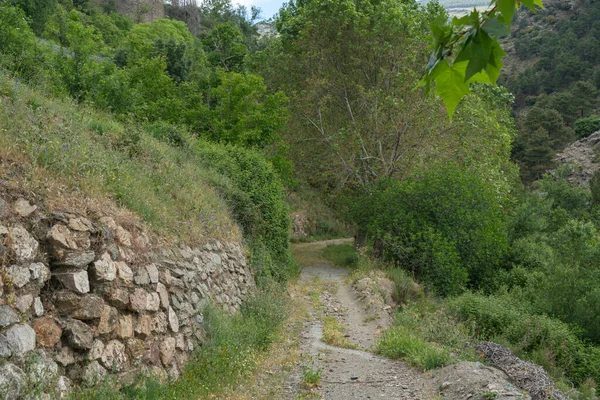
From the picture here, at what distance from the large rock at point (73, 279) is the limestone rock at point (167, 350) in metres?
1.52

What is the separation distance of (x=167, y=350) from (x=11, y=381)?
8.83 ft

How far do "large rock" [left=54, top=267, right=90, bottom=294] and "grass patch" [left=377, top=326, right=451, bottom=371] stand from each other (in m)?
5.52

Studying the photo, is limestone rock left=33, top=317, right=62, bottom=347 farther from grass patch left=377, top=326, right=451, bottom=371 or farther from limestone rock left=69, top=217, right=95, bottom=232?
grass patch left=377, top=326, right=451, bottom=371

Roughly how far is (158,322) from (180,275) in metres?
1.10

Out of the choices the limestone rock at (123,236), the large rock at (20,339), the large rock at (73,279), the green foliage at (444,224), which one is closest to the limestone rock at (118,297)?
the large rock at (73,279)

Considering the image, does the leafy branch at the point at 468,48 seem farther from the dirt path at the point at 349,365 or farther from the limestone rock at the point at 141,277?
the dirt path at the point at 349,365

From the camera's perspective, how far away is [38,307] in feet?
16.4

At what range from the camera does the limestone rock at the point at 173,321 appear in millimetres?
7000

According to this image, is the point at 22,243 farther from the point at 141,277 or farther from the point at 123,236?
the point at 141,277

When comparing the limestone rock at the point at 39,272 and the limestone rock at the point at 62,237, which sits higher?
the limestone rock at the point at 62,237

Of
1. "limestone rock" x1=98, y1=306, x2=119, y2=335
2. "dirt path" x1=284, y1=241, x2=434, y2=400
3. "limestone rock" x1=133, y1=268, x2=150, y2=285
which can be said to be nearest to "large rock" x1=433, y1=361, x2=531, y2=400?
"dirt path" x1=284, y1=241, x2=434, y2=400

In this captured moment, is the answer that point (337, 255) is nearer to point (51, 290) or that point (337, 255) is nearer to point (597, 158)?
point (51, 290)

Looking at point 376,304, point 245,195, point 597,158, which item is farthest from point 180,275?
point 597,158

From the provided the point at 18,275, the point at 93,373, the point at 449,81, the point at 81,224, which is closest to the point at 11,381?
the point at 18,275
